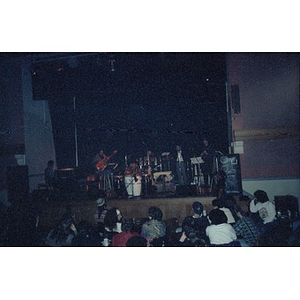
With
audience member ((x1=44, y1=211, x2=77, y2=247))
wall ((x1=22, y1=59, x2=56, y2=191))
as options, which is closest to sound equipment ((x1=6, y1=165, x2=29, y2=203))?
wall ((x1=22, y1=59, x2=56, y2=191))

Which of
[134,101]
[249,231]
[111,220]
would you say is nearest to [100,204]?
[111,220]

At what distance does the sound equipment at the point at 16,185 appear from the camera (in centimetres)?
827

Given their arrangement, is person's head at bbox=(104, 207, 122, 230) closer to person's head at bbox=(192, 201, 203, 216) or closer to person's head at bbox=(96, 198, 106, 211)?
person's head at bbox=(96, 198, 106, 211)

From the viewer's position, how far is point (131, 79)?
859cm

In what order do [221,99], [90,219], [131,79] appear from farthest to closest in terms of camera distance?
1. [221,99]
2. [131,79]
3. [90,219]

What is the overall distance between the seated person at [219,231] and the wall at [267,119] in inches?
191

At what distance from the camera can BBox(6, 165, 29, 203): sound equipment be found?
827cm

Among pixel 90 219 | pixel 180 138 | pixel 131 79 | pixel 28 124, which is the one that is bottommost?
pixel 90 219

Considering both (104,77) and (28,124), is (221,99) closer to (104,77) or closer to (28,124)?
(104,77)

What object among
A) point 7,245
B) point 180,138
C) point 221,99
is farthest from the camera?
point 180,138

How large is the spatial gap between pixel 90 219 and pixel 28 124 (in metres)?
3.98

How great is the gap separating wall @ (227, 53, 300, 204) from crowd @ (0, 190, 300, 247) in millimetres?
3231

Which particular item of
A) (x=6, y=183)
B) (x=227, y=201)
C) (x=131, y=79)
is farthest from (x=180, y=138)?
(x=6, y=183)

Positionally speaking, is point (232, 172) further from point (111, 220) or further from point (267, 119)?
point (111, 220)
